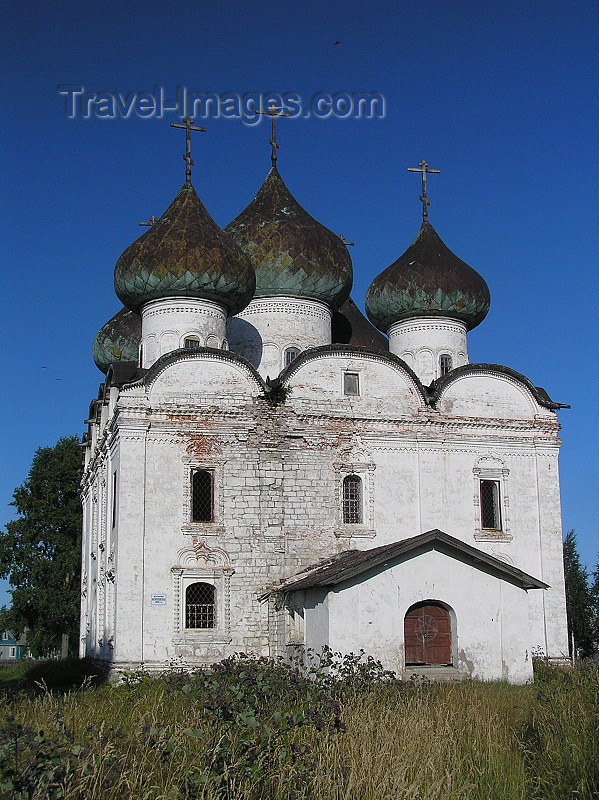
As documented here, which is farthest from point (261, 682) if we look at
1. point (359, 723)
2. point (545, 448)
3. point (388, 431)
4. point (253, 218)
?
point (253, 218)

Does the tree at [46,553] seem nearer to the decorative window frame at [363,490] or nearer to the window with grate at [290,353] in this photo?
the window with grate at [290,353]

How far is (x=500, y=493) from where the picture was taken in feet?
57.6

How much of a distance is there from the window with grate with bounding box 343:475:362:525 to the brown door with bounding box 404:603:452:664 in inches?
96.2

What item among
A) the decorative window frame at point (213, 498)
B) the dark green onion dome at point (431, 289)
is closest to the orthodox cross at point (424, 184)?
the dark green onion dome at point (431, 289)

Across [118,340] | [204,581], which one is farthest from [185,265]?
[118,340]

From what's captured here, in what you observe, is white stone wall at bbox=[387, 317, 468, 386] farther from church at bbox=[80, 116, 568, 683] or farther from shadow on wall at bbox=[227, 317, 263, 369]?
shadow on wall at bbox=[227, 317, 263, 369]

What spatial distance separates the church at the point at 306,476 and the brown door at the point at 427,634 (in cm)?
2

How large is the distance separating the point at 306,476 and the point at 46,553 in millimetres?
12772

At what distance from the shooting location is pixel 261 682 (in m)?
8.41

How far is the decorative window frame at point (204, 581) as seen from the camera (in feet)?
50.7

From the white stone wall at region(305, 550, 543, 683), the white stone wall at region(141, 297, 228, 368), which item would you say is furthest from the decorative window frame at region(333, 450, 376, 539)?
the white stone wall at region(141, 297, 228, 368)

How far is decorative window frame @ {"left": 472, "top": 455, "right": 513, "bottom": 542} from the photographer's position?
17250 mm

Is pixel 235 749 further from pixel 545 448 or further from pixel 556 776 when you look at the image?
pixel 545 448

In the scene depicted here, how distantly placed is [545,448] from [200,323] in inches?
263
